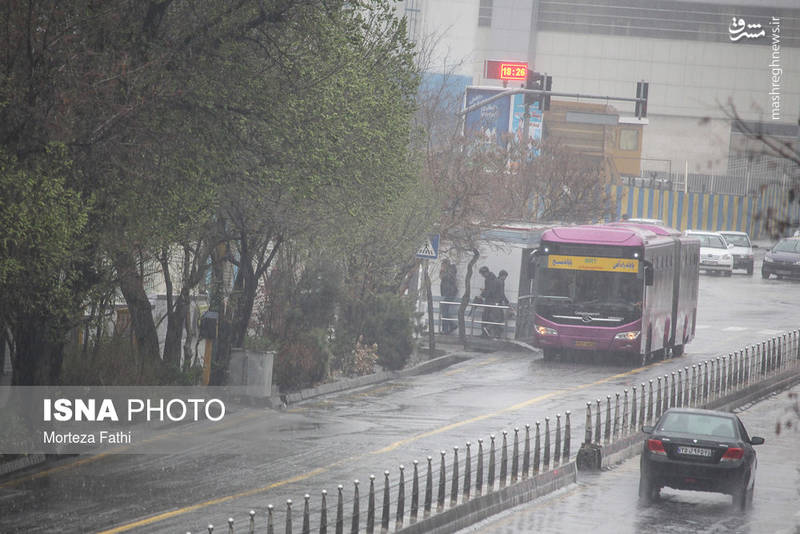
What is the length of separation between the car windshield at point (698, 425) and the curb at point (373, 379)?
851cm

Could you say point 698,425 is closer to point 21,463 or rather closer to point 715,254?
point 21,463

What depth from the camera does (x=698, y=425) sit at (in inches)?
736

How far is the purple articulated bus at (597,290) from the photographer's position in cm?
3164

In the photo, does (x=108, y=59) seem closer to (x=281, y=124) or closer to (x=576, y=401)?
(x=281, y=124)

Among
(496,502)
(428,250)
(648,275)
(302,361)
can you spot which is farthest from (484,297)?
(496,502)

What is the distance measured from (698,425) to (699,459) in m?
0.74

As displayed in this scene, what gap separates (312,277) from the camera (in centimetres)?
2786

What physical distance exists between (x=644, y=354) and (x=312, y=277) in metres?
9.10

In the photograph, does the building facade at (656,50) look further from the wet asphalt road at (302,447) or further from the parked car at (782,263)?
the wet asphalt road at (302,447)

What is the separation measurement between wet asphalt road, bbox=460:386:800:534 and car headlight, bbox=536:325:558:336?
32.8 ft

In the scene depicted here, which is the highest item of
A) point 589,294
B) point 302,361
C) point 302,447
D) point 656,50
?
point 656,50

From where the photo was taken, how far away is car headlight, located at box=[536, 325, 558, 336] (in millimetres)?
32062

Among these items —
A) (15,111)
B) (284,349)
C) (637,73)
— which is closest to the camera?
(15,111)

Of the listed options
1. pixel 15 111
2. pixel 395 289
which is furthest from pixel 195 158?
pixel 395 289
